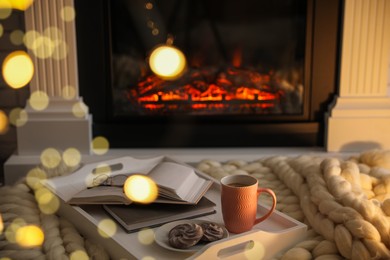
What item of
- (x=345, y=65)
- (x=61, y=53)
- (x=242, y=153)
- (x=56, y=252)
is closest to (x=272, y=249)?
(x=56, y=252)

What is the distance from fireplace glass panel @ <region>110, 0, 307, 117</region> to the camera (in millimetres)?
2107

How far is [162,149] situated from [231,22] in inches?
22.8

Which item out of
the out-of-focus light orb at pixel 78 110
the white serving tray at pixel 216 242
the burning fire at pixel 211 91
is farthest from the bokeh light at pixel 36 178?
the burning fire at pixel 211 91

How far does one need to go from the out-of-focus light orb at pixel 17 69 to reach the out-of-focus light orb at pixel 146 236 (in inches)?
43.9

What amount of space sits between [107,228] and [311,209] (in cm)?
53

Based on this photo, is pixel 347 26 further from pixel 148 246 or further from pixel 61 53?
pixel 148 246

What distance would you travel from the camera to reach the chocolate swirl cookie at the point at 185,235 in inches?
Answer: 44.9

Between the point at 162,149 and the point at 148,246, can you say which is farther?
the point at 162,149

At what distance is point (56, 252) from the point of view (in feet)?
4.04

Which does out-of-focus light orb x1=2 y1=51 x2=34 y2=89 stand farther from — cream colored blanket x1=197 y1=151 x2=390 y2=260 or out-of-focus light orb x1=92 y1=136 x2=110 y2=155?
cream colored blanket x1=197 y1=151 x2=390 y2=260

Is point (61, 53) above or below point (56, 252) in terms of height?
above

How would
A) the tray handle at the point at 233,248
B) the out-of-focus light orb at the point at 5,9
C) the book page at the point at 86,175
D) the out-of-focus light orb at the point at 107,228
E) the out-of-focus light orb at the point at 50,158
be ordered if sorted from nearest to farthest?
the tray handle at the point at 233,248, the out-of-focus light orb at the point at 107,228, the book page at the point at 86,175, the out-of-focus light orb at the point at 50,158, the out-of-focus light orb at the point at 5,9

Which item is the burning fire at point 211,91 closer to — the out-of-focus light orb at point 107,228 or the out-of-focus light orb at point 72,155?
the out-of-focus light orb at point 72,155

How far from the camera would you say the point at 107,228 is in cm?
124
